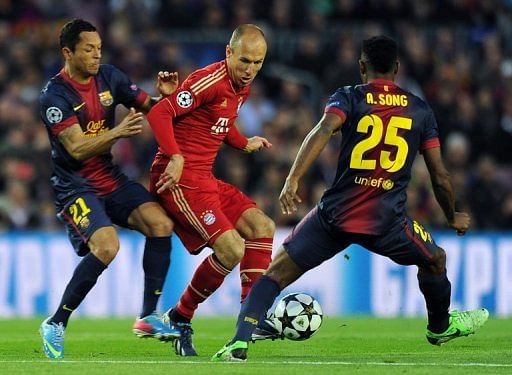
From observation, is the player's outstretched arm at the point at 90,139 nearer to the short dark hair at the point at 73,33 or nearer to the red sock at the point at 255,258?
the short dark hair at the point at 73,33

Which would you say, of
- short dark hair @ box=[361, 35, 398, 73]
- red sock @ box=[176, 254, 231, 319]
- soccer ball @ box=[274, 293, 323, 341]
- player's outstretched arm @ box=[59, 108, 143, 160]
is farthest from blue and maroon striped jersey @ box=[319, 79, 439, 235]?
player's outstretched arm @ box=[59, 108, 143, 160]

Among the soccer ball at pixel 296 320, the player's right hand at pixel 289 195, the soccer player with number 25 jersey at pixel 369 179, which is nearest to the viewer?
the player's right hand at pixel 289 195

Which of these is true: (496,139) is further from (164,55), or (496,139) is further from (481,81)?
(164,55)

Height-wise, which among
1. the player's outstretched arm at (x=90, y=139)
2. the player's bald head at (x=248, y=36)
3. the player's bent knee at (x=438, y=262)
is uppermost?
the player's bald head at (x=248, y=36)

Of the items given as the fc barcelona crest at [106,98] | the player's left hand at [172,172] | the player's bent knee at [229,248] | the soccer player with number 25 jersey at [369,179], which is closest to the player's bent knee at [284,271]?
the soccer player with number 25 jersey at [369,179]

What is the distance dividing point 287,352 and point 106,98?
2334mm

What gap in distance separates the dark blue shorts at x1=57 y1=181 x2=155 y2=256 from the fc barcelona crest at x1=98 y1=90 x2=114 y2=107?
0.62 meters

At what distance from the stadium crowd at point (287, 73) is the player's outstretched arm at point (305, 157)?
8078 millimetres

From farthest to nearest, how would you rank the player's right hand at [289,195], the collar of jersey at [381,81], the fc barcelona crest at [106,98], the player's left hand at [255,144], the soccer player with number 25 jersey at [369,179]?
the player's left hand at [255,144], the fc barcelona crest at [106,98], the collar of jersey at [381,81], the soccer player with number 25 jersey at [369,179], the player's right hand at [289,195]

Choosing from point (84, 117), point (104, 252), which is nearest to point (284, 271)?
point (104, 252)

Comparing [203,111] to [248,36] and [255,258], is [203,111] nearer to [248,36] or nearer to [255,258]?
[248,36]

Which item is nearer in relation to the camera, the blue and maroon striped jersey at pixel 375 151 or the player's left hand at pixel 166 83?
the blue and maroon striped jersey at pixel 375 151

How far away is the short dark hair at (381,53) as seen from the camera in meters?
8.80

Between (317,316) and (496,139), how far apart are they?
899 centimetres
